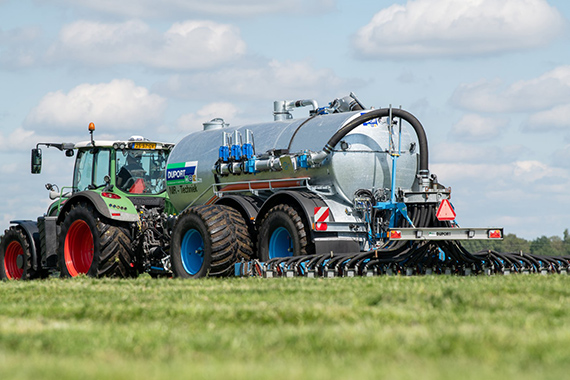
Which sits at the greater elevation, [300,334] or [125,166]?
[125,166]

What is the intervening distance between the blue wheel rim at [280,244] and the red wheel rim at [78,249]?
4.18 metres

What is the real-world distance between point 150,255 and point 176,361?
11189 millimetres

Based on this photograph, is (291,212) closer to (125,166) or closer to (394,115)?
(394,115)

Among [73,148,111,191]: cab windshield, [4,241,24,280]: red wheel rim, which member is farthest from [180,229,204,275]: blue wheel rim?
[4,241,24,280]: red wheel rim

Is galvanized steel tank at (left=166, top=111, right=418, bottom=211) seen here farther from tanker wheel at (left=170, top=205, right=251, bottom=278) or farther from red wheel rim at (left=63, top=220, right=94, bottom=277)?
red wheel rim at (left=63, top=220, right=94, bottom=277)

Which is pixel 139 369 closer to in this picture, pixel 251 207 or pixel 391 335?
pixel 391 335

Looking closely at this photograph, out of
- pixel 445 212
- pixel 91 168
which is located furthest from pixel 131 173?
pixel 445 212

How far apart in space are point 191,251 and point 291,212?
95.1 inches

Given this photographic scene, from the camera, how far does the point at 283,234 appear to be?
14266mm

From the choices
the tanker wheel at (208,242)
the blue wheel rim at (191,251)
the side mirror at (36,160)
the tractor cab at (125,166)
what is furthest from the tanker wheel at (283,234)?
the side mirror at (36,160)

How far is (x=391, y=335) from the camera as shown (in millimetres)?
5828

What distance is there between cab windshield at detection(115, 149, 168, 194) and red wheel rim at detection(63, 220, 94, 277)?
134 cm

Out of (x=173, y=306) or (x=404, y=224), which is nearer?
(x=173, y=306)

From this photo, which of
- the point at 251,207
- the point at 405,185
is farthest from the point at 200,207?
the point at 405,185
